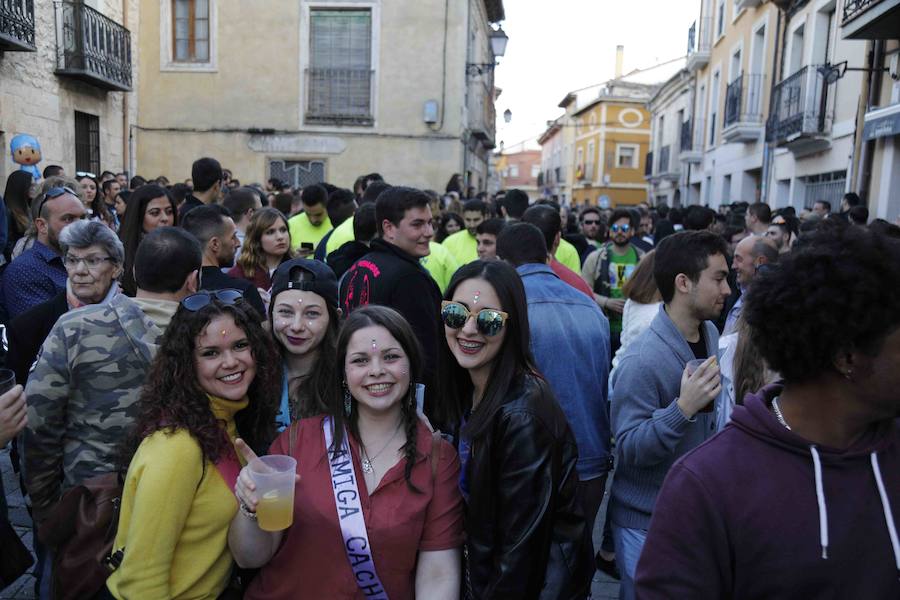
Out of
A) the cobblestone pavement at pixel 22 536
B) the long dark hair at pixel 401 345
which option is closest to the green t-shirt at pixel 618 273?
the cobblestone pavement at pixel 22 536

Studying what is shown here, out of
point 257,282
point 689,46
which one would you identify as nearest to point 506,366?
point 257,282

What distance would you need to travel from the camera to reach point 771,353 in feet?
5.03

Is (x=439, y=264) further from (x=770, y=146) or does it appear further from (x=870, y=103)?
(x=770, y=146)

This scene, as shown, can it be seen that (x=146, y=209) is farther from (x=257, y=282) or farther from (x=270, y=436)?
(x=270, y=436)

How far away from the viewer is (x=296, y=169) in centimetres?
1819

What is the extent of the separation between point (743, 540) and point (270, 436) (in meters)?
1.66

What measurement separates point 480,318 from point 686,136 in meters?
26.5

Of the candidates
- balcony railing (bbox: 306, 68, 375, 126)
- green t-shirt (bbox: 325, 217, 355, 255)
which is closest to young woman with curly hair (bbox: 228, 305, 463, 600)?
green t-shirt (bbox: 325, 217, 355, 255)

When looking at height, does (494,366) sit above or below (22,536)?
above

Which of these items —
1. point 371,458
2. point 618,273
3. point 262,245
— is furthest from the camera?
point 618,273

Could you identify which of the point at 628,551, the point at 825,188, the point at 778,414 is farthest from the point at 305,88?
the point at 778,414

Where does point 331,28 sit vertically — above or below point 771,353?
above

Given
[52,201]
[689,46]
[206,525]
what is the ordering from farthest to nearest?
[689,46], [52,201], [206,525]

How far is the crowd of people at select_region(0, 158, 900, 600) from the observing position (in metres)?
1.44
